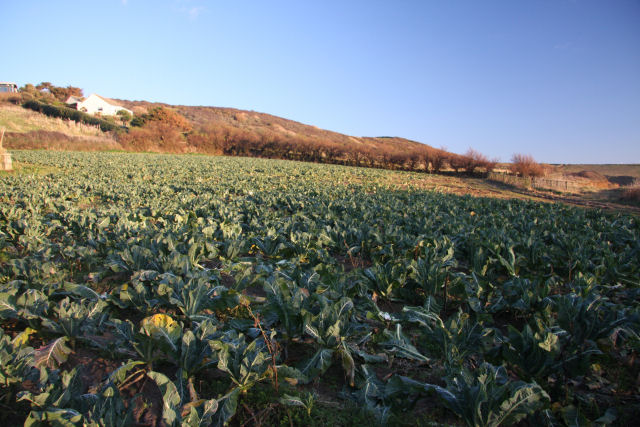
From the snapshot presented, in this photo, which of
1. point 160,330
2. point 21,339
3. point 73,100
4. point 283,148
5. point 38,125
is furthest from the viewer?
point 73,100

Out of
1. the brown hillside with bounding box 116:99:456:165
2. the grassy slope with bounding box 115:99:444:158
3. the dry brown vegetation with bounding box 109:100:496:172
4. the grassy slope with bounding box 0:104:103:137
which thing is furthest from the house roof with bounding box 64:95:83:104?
the grassy slope with bounding box 0:104:103:137

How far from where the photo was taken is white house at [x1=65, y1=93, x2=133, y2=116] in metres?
76.2

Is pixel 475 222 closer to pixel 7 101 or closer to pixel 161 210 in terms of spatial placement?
pixel 161 210

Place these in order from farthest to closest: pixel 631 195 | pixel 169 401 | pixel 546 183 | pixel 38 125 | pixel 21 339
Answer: pixel 38 125, pixel 546 183, pixel 631 195, pixel 21 339, pixel 169 401

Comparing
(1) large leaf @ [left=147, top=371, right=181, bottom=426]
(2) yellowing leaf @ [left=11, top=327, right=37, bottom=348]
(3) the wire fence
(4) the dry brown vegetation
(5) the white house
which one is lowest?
(2) yellowing leaf @ [left=11, top=327, right=37, bottom=348]

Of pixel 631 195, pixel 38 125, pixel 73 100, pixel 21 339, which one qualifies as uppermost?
pixel 73 100

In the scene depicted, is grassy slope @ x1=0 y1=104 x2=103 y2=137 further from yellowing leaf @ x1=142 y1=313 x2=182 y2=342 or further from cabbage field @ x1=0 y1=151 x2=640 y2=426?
yellowing leaf @ x1=142 y1=313 x2=182 y2=342

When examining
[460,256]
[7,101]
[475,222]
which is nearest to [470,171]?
[475,222]

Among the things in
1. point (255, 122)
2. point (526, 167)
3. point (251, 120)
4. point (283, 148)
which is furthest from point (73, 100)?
point (526, 167)

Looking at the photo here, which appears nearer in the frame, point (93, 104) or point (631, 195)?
point (631, 195)

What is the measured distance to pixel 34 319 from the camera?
9.71 ft

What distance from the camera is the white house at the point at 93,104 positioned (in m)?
76.2

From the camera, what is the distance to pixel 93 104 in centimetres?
7862

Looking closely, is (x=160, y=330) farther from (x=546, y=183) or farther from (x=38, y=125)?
(x=38, y=125)
